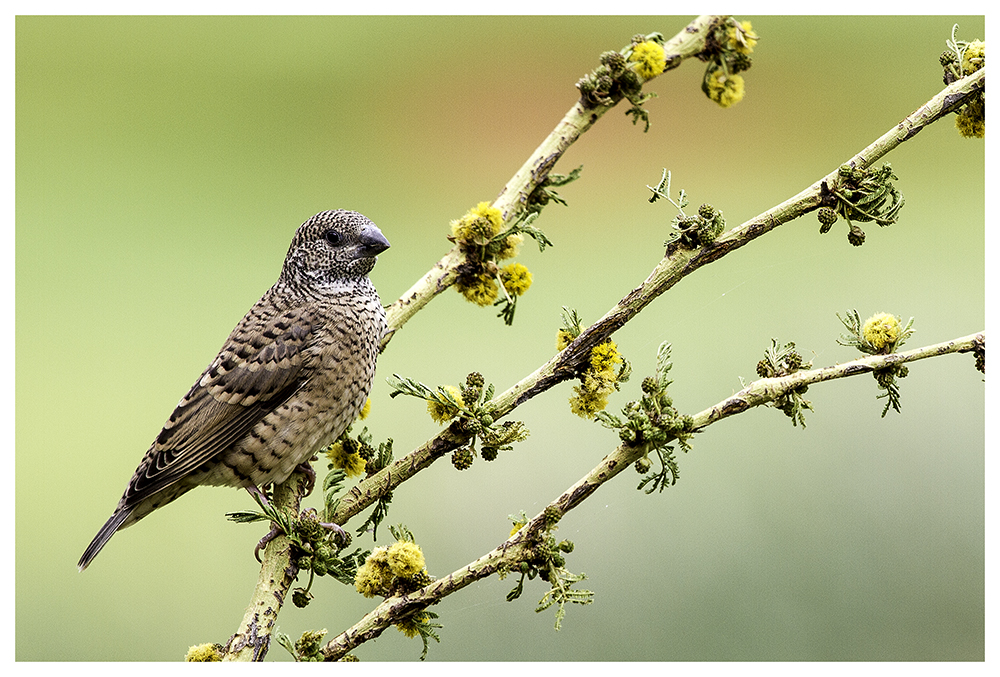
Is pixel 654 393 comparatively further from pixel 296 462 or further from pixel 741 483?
pixel 741 483

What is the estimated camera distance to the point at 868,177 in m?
0.96

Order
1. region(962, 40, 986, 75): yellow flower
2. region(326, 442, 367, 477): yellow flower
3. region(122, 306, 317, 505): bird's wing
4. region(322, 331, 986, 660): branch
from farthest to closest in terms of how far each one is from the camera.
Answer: region(122, 306, 317, 505): bird's wing, region(326, 442, 367, 477): yellow flower, region(962, 40, 986, 75): yellow flower, region(322, 331, 986, 660): branch

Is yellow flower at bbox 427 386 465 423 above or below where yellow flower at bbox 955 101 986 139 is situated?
below

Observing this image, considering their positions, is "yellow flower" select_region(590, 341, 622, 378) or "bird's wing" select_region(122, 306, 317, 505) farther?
"bird's wing" select_region(122, 306, 317, 505)

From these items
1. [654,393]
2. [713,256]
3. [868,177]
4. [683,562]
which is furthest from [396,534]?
[683,562]

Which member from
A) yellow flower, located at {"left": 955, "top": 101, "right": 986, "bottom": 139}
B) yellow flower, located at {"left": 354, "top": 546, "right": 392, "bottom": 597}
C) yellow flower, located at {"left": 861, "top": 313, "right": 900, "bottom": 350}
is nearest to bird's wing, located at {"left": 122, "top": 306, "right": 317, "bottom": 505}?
yellow flower, located at {"left": 354, "top": 546, "right": 392, "bottom": 597}

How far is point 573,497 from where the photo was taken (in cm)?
88

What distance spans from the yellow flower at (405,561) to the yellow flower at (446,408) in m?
0.14

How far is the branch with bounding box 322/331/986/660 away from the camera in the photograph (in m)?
0.88

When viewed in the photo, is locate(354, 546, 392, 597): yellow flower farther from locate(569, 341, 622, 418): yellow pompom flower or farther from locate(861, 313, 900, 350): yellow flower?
locate(861, 313, 900, 350): yellow flower

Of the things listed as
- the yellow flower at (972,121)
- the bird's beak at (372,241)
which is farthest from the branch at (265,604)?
the yellow flower at (972,121)

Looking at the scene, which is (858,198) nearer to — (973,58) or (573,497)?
(973,58)

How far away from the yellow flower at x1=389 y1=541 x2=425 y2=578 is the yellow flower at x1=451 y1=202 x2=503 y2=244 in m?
0.38

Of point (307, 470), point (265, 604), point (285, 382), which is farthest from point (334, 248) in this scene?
point (265, 604)
